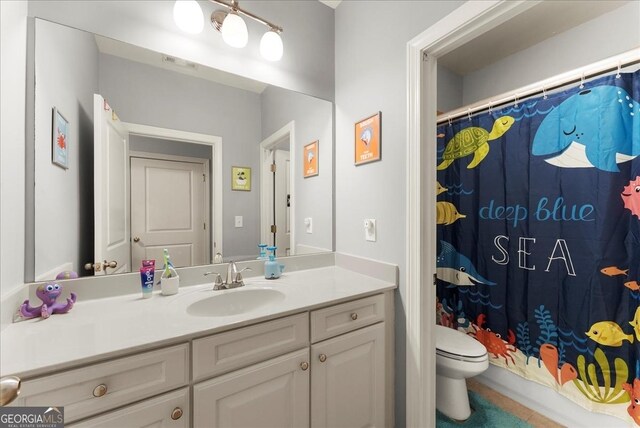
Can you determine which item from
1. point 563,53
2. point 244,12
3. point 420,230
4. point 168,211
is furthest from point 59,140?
point 563,53

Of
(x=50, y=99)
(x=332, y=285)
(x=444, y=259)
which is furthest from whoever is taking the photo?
(x=444, y=259)

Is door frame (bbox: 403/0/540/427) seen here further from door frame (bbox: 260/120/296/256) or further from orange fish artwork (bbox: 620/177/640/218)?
orange fish artwork (bbox: 620/177/640/218)

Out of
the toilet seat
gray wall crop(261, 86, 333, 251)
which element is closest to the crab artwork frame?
gray wall crop(261, 86, 333, 251)

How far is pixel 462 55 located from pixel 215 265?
2.49 m

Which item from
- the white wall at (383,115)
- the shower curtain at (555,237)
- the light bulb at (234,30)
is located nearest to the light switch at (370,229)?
the white wall at (383,115)

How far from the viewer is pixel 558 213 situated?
1539 millimetres

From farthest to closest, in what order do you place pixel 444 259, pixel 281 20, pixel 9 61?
pixel 444 259, pixel 281 20, pixel 9 61

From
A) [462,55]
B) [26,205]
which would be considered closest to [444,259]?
[462,55]

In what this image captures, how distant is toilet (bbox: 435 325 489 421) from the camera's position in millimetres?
1483

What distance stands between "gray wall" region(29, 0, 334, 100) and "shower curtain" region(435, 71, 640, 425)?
45.3 inches

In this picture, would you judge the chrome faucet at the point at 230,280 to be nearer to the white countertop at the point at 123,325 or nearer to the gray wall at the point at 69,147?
the white countertop at the point at 123,325

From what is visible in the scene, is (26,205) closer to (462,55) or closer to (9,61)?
(9,61)

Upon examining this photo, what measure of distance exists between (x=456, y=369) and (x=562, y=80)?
1.77m

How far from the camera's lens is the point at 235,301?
Answer: 1.22 m
